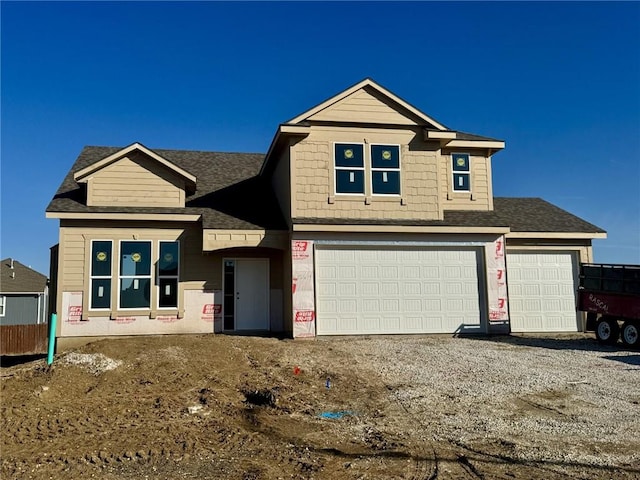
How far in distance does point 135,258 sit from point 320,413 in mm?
9347

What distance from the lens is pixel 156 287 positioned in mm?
15445

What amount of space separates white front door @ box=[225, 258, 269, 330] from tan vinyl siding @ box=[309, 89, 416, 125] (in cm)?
499

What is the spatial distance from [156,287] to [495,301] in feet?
32.8

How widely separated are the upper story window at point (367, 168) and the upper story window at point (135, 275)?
606 centimetres

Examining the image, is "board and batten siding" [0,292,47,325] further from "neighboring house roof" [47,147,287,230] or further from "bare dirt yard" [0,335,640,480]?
"bare dirt yard" [0,335,640,480]

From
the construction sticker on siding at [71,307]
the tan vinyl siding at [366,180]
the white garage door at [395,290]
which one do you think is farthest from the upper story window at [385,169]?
the construction sticker on siding at [71,307]

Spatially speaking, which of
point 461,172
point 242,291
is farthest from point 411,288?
point 242,291

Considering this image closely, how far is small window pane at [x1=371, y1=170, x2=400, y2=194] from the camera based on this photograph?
615 inches

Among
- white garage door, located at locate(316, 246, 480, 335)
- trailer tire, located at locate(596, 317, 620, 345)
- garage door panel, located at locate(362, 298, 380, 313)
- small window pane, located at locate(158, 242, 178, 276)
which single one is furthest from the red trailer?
small window pane, located at locate(158, 242, 178, 276)

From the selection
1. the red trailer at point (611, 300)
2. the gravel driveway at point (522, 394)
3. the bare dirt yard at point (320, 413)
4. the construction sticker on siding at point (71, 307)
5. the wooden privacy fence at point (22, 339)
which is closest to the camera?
the bare dirt yard at point (320, 413)

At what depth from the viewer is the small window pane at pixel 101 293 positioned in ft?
49.4

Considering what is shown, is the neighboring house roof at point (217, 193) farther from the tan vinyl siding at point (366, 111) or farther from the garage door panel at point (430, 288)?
the garage door panel at point (430, 288)

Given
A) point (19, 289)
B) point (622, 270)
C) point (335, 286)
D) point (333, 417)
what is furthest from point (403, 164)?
point (19, 289)

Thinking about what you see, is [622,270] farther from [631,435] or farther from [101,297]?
[101,297]
